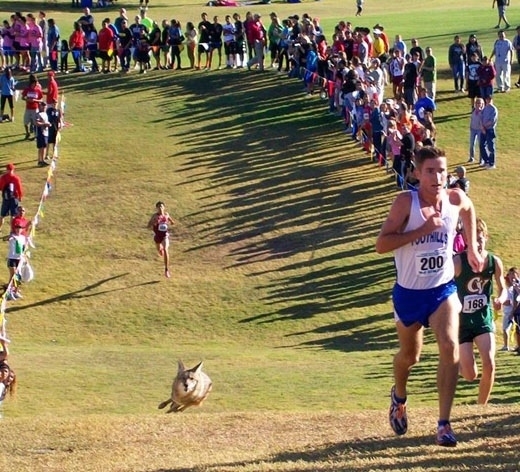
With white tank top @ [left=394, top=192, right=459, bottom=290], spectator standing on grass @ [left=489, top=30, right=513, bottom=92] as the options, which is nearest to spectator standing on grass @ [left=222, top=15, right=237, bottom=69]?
spectator standing on grass @ [left=489, top=30, right=513, bottom=92]

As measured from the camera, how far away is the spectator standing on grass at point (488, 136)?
27.9 m

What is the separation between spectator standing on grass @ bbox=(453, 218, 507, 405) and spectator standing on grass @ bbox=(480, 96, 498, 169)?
57.6 feet

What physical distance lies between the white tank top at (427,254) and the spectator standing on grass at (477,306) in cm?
186

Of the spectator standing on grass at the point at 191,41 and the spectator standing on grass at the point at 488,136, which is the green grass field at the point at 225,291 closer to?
the spectator standing on grass at the point at 488,136

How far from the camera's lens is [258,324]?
21.9 m

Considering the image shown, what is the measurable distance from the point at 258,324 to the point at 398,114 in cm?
782

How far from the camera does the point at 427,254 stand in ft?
28.6

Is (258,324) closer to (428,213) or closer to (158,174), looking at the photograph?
(158,174)

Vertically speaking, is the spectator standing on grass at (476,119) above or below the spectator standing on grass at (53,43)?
below

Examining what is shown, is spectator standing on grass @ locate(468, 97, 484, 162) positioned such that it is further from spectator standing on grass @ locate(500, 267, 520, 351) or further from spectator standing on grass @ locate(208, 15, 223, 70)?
spectator standing on grass @ locate(208, 15, 223, 70)

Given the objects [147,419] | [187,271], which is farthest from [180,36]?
[147,419]

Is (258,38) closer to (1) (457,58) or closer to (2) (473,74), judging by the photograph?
(1) (457,58)

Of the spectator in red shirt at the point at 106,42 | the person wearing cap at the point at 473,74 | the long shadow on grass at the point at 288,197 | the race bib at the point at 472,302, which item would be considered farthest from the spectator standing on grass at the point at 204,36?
the race bib at the point at 472,302

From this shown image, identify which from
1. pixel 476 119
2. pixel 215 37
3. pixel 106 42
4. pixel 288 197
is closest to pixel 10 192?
pixel 288 197
